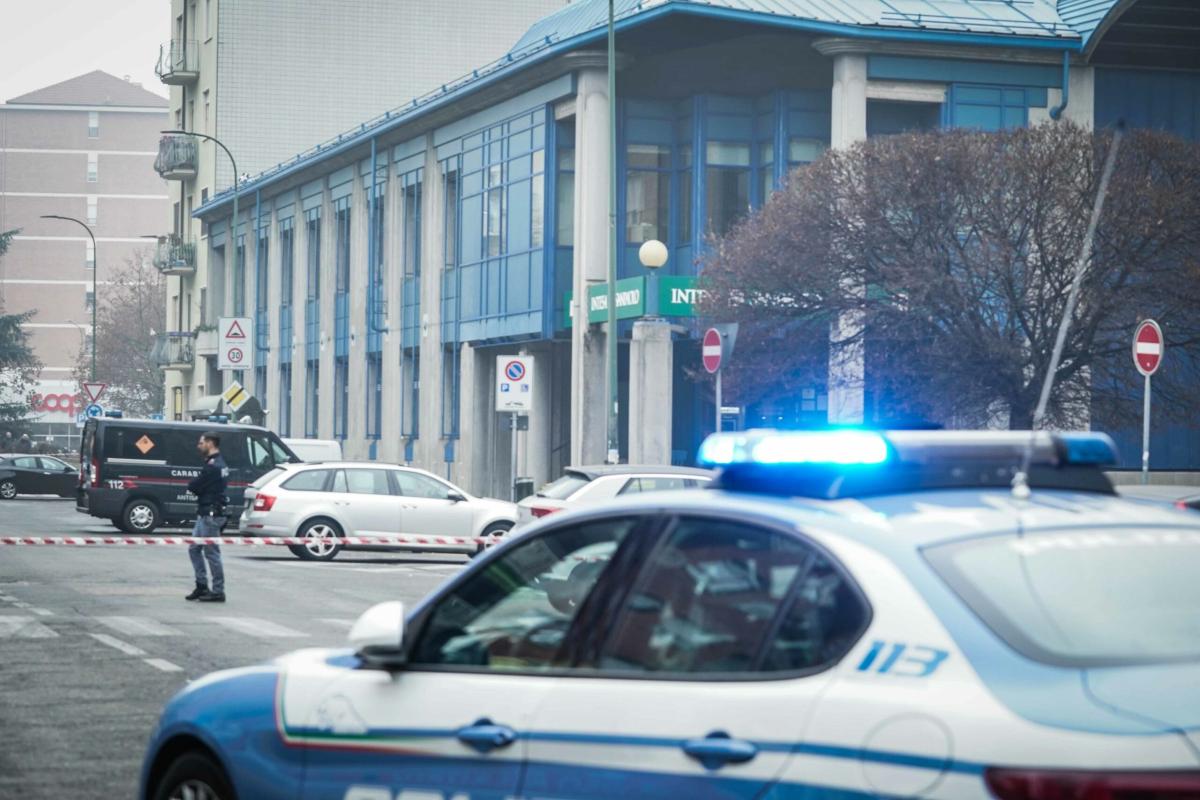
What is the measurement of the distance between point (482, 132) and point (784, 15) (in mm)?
11611

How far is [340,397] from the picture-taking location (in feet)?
200

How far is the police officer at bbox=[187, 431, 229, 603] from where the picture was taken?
66.9ft

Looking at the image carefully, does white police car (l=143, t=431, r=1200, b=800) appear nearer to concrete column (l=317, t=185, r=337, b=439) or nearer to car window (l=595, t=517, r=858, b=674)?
car window (l=595, t=517, r=858, b=674)

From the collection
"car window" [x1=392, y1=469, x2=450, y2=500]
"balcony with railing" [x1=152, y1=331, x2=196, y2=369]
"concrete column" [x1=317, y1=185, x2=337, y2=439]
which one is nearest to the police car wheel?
"car window" [x1=392, y1=469, x2=450, y2=500]

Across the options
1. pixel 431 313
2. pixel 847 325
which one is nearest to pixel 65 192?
pixel 431 313

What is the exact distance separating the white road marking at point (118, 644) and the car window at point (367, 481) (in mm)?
13024

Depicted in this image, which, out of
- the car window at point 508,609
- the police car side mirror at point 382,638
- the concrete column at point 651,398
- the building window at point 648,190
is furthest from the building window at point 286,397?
the police car side mirror at point 382,638

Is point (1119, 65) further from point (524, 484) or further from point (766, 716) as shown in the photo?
point (766, 716)

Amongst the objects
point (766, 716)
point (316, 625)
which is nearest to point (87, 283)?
point (316, 625)

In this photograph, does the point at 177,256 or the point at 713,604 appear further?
the point at 177,256

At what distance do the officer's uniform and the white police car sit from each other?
15.0 metres

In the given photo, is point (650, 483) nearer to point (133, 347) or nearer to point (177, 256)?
point (177, 256)

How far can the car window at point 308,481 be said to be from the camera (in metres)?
29.1

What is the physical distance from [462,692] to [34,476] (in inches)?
2223
